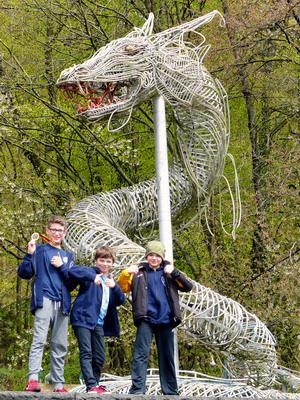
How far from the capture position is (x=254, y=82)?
1276cm

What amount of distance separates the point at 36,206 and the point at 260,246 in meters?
4.45

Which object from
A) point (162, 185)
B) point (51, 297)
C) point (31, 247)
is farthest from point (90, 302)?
point (162, 185)

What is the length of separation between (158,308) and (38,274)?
3.25 feet

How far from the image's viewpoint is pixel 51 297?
497cm

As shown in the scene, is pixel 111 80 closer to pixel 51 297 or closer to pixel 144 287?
pixel 144 287

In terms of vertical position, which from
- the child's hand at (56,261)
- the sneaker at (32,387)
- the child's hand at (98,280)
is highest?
the child's hand at (56,261)

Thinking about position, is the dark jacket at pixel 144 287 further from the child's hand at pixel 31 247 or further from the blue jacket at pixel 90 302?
the child's hand at pixel 31 247

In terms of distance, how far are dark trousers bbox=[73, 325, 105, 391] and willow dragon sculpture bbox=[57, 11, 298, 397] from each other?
0.63 m

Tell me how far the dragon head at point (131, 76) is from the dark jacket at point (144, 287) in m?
1.83

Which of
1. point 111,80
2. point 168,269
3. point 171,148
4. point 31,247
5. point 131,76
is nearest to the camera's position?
point 31,247

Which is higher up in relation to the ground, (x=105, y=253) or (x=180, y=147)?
(x=180, y=147)

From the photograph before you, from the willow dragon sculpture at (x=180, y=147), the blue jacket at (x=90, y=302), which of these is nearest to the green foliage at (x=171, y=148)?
the willow dragon sculpture at (x=180, y=147)

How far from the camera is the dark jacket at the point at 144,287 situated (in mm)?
5109

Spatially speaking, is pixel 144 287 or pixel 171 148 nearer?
pixel 144 287
